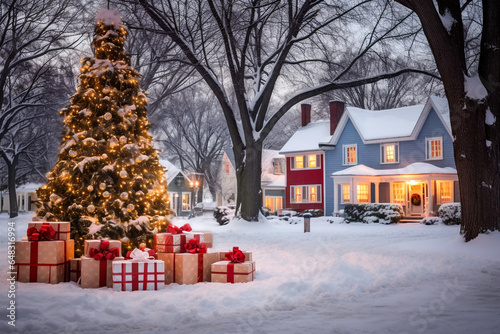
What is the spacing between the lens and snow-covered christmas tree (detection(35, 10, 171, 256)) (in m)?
10.9

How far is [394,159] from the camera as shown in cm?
3619

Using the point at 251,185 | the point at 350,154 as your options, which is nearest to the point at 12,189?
the point at 251,185

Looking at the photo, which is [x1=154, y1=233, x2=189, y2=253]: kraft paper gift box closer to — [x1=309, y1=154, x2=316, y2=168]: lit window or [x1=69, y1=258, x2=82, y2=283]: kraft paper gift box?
[x1=69, y1=258, x2=82, y2=283]: kraft paper gift box

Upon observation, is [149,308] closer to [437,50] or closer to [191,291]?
[191,291]


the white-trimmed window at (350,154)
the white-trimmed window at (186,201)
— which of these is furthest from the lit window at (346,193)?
the white-trimmed window at (186,201)

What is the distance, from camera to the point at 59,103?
30.7m

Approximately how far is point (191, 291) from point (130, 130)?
15.5 ft

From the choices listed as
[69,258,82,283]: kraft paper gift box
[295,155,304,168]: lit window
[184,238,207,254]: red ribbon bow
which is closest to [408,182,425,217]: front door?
[295,155,304,168]: lit window

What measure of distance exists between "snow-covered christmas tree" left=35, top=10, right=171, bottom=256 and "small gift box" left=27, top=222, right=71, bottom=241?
1112mm

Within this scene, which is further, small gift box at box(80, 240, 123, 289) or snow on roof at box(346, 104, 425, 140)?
snow on roof at box(346, 104, 425, 140)

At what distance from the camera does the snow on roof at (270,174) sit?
48.4 meters

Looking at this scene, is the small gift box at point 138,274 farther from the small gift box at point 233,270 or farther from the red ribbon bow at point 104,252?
the small gift box at point 233,270

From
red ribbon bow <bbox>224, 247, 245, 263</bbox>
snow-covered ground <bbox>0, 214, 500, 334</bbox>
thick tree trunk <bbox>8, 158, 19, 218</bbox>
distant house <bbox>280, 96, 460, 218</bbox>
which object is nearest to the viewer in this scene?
snow-covered ground <bbox>0, 214, 500, 334</bbox>

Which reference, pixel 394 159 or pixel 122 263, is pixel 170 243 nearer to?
pixel 122 263
